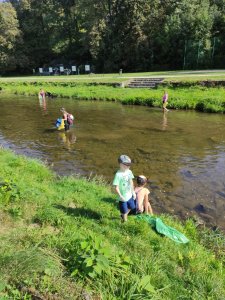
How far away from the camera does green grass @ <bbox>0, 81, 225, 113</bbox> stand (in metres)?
26.0

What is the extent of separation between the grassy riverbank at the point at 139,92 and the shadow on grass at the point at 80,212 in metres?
18.9

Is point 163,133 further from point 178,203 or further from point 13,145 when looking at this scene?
point 178,203

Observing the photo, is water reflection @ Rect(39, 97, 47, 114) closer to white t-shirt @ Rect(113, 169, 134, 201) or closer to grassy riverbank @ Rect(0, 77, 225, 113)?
grassy riverbank @ Rect(0, 77, 225, 113)

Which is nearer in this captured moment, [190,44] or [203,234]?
[203,234]

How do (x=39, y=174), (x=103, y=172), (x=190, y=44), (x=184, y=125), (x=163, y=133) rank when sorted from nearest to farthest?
(x=39, y=174) → (x=103, y=172) → (x=163, y=133) → (x=184, y=125) → (x=190, y=44)

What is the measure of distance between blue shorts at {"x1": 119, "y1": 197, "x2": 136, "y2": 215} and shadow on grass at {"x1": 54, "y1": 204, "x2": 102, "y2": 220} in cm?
70

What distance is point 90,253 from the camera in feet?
17.5

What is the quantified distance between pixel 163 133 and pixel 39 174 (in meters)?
9.89

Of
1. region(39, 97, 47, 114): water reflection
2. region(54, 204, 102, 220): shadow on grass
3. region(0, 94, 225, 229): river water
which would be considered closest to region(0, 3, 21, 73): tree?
region(39, 97, 47, 114): water reflection

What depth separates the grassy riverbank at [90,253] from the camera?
16.5 ft

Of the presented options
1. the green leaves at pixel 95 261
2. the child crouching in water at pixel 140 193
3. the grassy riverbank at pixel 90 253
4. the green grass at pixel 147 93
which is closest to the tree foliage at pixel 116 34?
the green grass at pixel 147 93

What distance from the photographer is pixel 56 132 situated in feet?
66.0

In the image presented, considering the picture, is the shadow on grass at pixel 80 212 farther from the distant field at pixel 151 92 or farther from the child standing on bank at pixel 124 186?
the distant field at pixel 151 92

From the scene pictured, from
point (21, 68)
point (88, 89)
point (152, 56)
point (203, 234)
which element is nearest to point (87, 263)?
point (203, 234)
